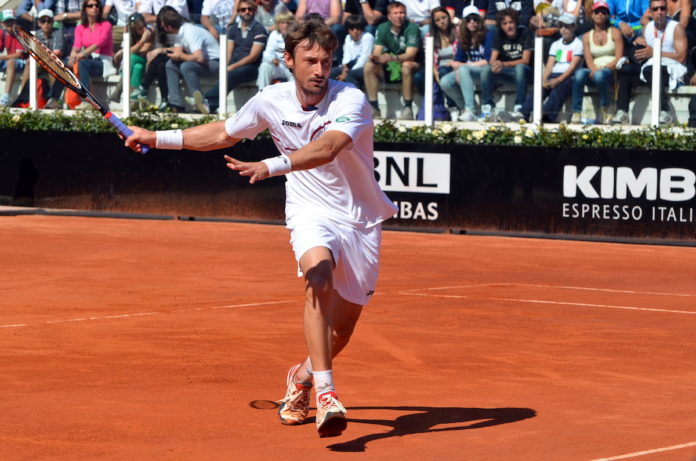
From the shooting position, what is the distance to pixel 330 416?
6.59 meters

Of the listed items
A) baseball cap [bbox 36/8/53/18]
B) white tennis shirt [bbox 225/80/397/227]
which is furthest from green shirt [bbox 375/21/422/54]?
white tennis shirt [bbox 225/80/397/227]

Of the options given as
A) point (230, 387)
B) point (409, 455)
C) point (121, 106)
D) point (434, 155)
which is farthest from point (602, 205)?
point (409, 455)

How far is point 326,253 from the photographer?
6906mm

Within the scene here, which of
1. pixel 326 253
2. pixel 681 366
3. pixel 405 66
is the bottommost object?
pixel 681 366

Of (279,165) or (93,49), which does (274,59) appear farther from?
(279,165)

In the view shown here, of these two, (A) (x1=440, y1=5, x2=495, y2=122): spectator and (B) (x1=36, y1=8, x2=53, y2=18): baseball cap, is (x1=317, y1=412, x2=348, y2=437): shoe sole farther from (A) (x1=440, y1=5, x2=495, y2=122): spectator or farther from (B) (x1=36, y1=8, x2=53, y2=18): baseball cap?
(B) (x1=36, y1=8, x2=53, y2=18): baseball cap

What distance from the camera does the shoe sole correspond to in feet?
21.6

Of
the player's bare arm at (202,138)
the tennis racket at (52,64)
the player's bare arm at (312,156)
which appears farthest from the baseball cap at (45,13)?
the player's bare arm at (312,156)

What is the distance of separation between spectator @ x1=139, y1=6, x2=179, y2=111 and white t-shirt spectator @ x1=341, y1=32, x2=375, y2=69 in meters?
3.00

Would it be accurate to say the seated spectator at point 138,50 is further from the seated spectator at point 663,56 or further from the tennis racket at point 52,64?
the tennis racket at point 52,64

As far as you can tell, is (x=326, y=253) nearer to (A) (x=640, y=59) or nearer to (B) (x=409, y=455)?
(B) (x=409, y=455)

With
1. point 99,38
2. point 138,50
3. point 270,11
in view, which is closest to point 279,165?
point 270,11

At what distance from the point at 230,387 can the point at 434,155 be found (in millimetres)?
11494

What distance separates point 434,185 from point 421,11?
2676 millimetres
